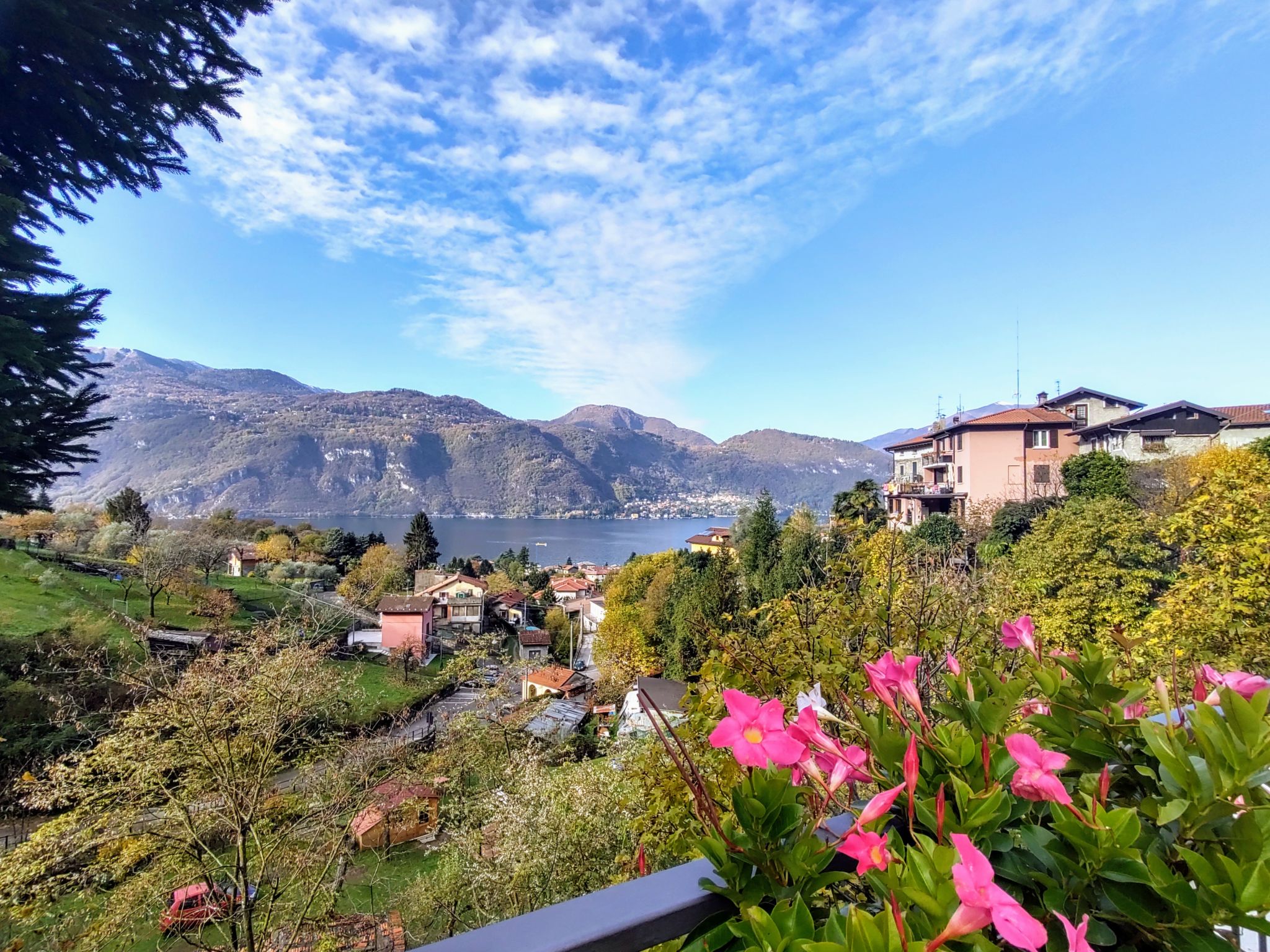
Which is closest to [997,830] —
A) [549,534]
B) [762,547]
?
[762,547]

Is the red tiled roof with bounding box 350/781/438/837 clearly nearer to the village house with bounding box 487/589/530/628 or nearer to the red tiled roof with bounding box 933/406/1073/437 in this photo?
the red tiled roof with bounding box 933/406/1073/437

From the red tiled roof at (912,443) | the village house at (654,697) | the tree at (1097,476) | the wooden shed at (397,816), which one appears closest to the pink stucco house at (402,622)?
the village house at (654,697)

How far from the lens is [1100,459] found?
52.9 feet

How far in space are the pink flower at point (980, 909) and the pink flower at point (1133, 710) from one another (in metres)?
0.48

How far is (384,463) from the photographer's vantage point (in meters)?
141

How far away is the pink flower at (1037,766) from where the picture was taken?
23.3 inches

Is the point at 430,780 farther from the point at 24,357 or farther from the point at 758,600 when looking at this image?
the point at 758,600

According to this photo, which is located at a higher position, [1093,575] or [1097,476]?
[1097,476]

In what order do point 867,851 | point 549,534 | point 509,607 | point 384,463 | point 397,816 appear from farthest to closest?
point 384,463
point 549,534
point 509,607
point 397,816
point 867,851

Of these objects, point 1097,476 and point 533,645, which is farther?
point 533,645

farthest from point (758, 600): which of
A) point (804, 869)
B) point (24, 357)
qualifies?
point (804, 869)

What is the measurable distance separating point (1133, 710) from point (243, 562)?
43.9m

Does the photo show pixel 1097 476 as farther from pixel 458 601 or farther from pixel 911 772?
Answer: pixel 458 601

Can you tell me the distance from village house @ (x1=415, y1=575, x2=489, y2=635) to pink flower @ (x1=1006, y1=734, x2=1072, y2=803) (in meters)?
35.6
